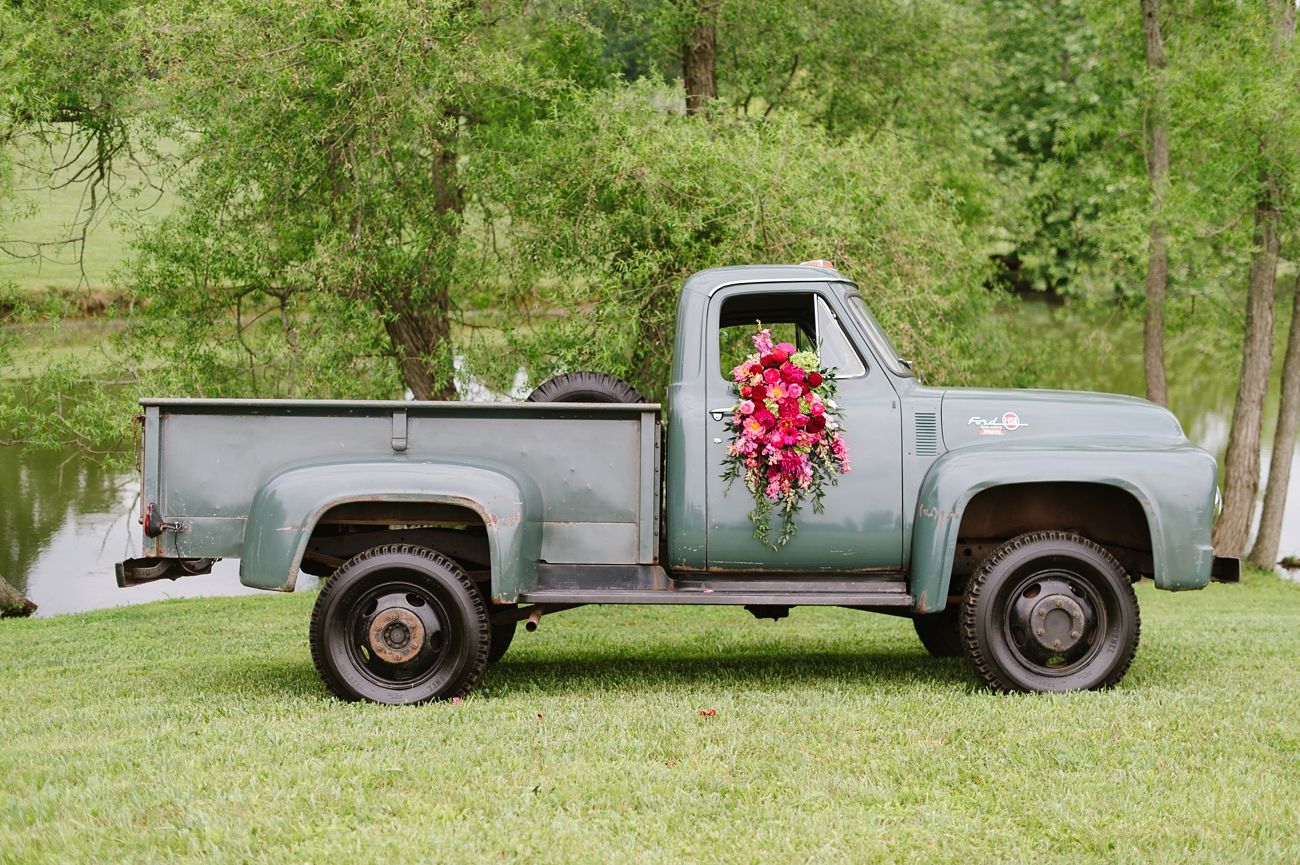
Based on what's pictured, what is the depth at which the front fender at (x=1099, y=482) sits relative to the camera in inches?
231

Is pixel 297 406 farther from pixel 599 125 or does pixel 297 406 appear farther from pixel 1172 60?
pixel 1172 60

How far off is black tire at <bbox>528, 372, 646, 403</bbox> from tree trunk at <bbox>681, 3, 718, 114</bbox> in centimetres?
A: 877

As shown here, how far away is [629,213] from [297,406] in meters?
5.47

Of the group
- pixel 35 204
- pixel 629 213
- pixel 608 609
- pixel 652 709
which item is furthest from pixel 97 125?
pixel 652 709

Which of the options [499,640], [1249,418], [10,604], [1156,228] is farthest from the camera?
[1156,228]

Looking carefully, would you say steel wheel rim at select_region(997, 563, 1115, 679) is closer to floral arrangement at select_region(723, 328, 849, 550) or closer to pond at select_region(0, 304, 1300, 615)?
floral arrangement at select_region(723, 328, 849, 550)

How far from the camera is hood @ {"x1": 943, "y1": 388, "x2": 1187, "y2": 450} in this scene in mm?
6117

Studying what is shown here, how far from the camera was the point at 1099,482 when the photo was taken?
588 cm

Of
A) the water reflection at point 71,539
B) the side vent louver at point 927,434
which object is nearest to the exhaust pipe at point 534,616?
the side vent louver at point 927,434

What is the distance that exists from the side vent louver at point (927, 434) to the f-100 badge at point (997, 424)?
0.18 metres

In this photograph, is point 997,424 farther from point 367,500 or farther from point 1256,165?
point 1256,165

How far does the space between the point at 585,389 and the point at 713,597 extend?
1.33 m

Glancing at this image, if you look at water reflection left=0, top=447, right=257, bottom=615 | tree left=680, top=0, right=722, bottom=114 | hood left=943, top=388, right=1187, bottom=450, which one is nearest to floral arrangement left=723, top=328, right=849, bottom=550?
hood left=943, top=388, right=1187, bottom=450

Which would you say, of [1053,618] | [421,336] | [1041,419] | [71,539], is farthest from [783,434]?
[71,539]
